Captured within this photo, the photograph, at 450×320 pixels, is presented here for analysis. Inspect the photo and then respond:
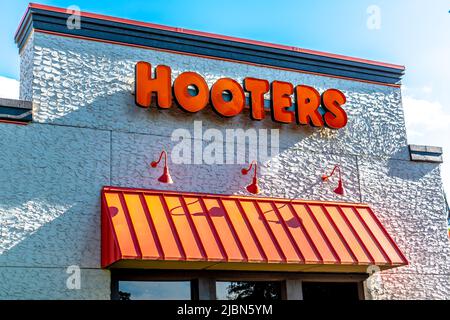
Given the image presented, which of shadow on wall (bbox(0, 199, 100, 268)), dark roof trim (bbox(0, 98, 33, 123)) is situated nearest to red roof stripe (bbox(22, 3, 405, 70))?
dark roof trim (bbox(0, 98, 33, 123))

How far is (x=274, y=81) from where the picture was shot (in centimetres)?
1299

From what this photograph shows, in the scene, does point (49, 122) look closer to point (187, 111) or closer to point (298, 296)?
point (187, 111)

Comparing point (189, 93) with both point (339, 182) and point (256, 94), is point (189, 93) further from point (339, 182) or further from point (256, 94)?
point (339, 182)

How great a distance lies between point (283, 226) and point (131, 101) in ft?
11.2

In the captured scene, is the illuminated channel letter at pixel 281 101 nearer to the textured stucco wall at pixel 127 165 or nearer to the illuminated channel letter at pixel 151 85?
the textured stucco wall at pixel 127 165

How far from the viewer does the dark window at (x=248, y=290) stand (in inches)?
462

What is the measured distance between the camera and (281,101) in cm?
1295

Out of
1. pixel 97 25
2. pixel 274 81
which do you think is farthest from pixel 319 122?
pixel 97 25

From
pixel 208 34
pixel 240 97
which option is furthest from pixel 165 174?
pixel 208 34

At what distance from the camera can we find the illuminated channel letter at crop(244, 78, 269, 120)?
41.5 feet

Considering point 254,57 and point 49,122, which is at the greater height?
point 254,57
